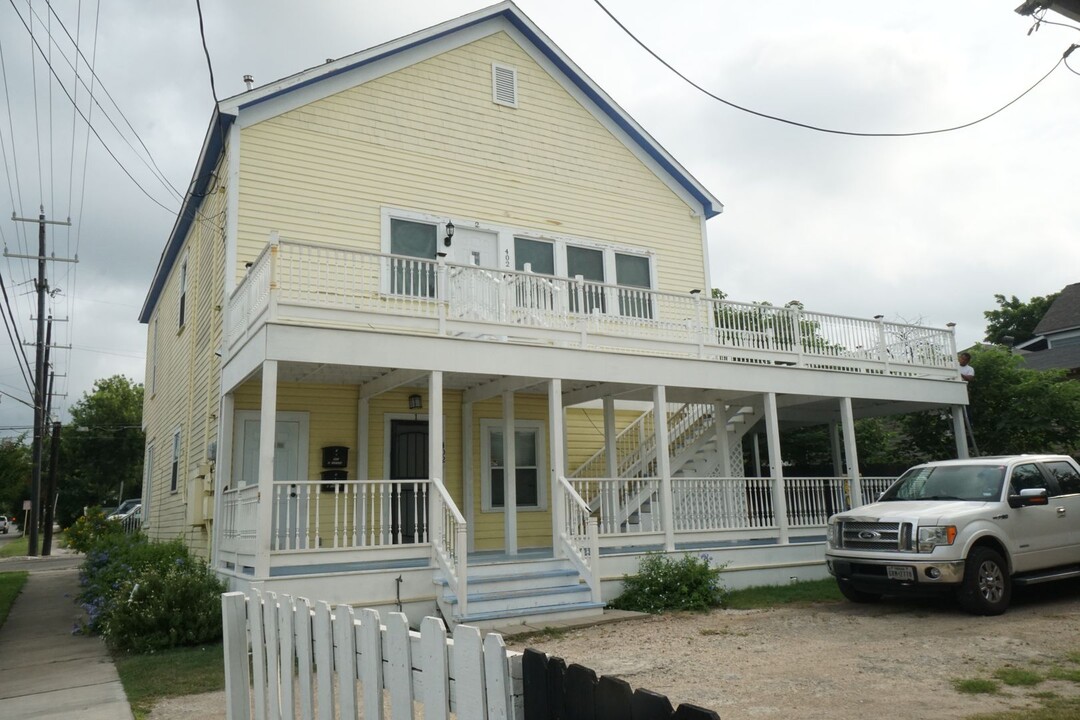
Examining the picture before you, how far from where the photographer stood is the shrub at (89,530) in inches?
845

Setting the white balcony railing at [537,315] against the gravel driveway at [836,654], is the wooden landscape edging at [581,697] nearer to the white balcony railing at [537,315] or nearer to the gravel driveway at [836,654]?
the gravel driveway at [836,654]

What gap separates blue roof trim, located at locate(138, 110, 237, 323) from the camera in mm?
14164

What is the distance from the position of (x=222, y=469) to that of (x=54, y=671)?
161 inches

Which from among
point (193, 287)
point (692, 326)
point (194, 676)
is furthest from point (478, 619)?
point (193, 287)

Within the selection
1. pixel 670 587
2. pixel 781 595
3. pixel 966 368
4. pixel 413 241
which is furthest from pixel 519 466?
pixel 966 368

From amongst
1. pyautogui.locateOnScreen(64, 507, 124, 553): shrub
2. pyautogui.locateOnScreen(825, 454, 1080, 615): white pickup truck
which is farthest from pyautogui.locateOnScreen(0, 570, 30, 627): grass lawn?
pyautogui.locateOnScreen(825, 454, 1080, 615): white pickup truck

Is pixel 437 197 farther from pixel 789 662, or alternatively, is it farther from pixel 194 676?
pixel 789 662

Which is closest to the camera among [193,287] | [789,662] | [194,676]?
[789,662]

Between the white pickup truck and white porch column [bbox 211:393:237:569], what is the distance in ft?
29.4

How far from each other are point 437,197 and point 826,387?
8.27 metres

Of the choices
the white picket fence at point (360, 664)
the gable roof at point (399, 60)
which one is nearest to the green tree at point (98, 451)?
the gable roof at point (399, 60)

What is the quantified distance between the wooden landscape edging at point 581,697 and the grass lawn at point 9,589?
14.0 metres

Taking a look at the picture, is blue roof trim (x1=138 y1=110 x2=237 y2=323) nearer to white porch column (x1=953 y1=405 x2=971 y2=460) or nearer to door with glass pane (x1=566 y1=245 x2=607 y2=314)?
door with glass pane (x1=566 y1=245 x2=607 y2=314)

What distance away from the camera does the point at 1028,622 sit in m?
9.39
